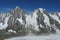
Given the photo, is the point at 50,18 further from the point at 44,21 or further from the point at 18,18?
the point at 18,18

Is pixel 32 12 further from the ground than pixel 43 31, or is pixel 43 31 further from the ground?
pixel 32 12

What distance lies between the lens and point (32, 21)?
1212cm

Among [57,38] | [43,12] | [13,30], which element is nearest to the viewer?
[57,38]

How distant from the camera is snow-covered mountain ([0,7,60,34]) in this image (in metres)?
11.7

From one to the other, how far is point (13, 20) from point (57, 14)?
261 centimetres

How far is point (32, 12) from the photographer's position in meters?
11.8

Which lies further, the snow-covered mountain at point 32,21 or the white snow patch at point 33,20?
the white snow patch at point 33,20

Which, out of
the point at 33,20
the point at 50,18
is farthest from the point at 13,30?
the point at 50,18

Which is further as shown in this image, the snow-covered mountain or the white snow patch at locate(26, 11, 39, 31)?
the white snow patch at locate(26, 11, 39, 31)

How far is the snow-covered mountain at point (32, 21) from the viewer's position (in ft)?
38.3

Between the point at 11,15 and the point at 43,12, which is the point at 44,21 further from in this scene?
the point at 11,15

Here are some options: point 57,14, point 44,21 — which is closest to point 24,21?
point 44,21

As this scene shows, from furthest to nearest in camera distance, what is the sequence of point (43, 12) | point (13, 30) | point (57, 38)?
point (43, 12)
point (13, 30)
point (57, 38)

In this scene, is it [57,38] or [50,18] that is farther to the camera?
[50,18]
